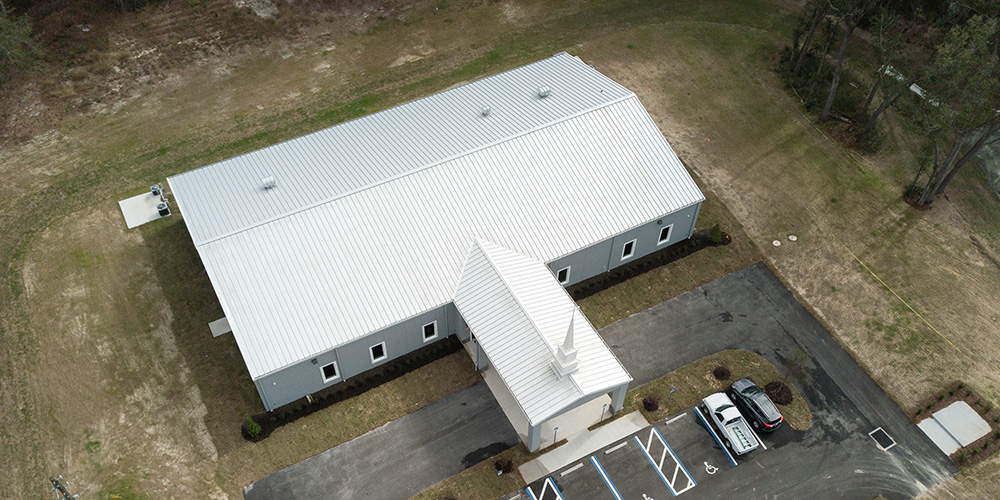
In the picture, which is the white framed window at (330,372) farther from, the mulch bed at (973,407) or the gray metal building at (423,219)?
the mulch bed at (973,407)

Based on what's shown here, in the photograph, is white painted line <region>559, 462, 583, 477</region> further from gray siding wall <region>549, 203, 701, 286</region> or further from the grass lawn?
gray siding wall <region>549, 203, 701, 286</region>

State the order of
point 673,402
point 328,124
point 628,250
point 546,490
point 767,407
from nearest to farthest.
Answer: point 546,490 < point 767,407 < point 673,402 < point 628,250 < point 328,124

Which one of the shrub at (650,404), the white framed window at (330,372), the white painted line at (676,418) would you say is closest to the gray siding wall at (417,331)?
the white framed window at (330,372)

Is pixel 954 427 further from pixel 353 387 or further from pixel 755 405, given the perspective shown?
pixel 353 387

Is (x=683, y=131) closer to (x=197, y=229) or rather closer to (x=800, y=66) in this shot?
(x=800, y=66)

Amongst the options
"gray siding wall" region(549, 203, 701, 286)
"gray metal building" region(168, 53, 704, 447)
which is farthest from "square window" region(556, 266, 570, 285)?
"gray siding wall" region(549, 203, 701, 286)

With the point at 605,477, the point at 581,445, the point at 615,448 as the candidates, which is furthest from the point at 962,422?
the point at 581,445
